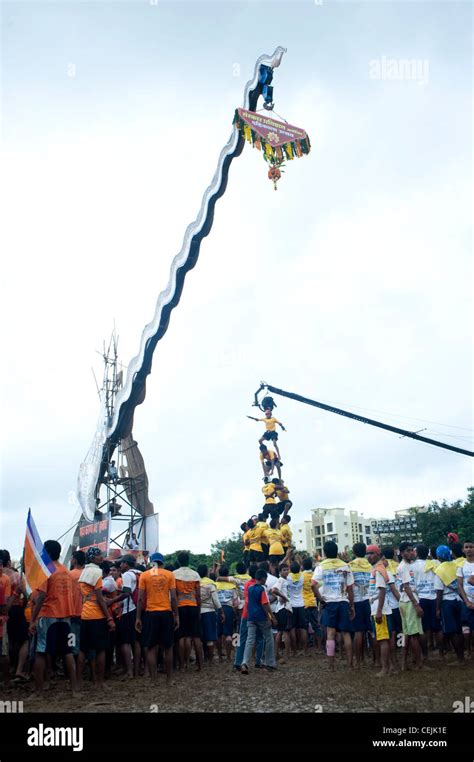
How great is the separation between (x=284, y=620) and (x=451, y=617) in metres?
3.33

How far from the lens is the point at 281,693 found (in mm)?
7086

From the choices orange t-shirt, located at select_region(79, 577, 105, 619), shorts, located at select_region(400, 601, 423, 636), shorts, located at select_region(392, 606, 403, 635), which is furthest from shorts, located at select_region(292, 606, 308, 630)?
orange t-shirt, located at select_region(79, 577, 105, 619)

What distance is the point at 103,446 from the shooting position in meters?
21.5

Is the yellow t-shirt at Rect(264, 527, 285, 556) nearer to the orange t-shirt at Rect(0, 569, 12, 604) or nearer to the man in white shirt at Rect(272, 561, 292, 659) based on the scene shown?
the man in white shirt at Rect(272, 561, 292, 659)

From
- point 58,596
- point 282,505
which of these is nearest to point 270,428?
point 282,505

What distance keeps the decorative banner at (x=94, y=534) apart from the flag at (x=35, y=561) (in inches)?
491

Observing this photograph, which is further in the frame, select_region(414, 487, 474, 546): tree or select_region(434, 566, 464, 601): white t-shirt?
select_region(414, 487, 474, 546): tree

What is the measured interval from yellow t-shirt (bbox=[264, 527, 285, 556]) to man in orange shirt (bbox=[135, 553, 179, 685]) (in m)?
6.07

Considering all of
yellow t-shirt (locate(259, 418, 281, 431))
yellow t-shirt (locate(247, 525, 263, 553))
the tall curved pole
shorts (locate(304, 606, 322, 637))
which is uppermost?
the tall curved pole

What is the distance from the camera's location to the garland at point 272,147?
16594 mm

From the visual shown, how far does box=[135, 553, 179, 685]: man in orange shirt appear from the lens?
324 inches

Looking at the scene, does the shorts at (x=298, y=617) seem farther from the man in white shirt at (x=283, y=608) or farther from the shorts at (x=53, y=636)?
the shorts at (x=53, y=636)

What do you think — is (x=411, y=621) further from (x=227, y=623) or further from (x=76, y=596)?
(x=76, y=596)
